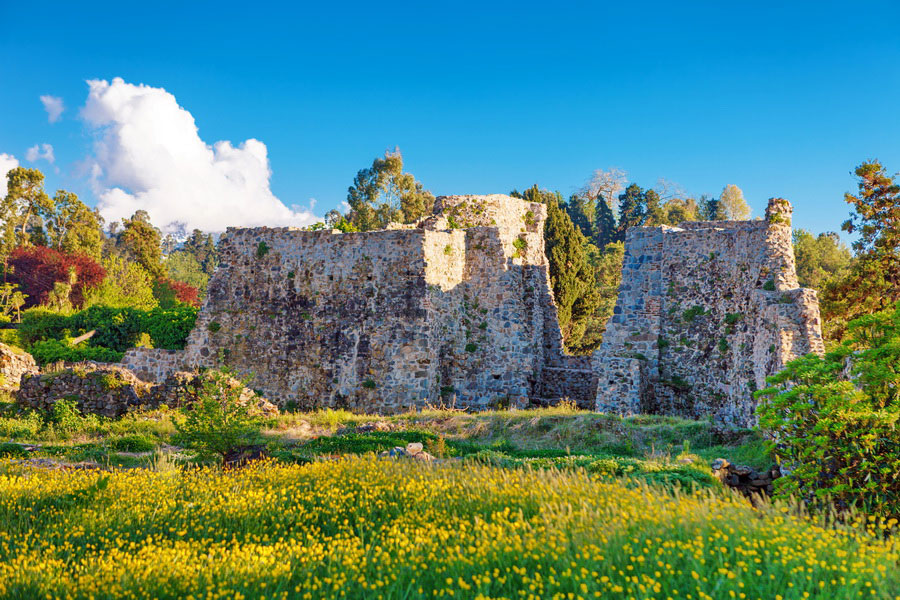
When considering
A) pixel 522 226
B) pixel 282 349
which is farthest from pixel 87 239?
pixel 522 226

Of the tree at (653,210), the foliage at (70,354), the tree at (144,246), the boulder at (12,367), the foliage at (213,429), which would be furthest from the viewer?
the tree at (653,210)

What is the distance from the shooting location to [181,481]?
333 inches

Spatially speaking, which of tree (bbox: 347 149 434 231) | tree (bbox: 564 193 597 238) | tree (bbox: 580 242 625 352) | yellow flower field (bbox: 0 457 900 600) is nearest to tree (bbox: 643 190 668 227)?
tree (bbox: 564 193 597 238)

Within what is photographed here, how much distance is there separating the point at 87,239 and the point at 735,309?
1900 inches

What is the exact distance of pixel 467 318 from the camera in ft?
68.0

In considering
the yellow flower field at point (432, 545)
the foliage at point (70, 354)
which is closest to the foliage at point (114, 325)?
the foliage at point (70, 354)

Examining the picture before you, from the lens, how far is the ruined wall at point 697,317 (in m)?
15.4

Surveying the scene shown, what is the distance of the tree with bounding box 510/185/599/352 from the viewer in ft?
93.2

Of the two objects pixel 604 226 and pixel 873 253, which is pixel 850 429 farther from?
pixel 604 226

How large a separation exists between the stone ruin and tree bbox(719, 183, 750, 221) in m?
39.5

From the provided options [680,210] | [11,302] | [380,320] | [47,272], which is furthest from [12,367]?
[680,210]

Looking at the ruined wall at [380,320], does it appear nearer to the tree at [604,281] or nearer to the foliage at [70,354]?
the foliage at [70,354]

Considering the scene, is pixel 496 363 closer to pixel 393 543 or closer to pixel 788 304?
pixel 788 304

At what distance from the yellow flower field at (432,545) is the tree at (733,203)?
5497 centimetres
